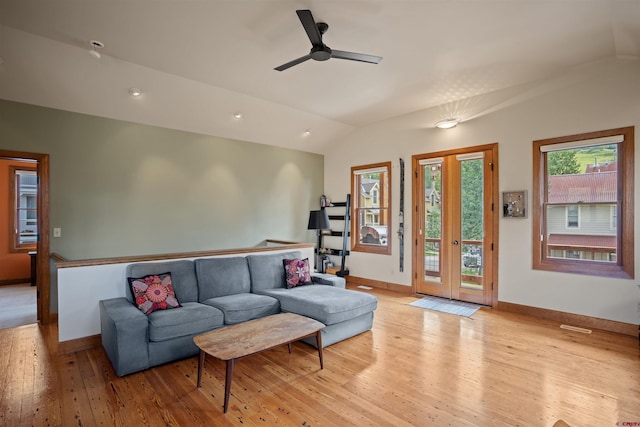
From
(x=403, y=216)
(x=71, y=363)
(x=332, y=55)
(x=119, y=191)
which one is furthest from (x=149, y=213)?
(x=403, y=216)

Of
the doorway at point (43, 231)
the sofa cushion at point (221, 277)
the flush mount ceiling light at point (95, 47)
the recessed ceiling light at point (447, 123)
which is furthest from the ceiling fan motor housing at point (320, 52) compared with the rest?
the doorway at point (43, 231)

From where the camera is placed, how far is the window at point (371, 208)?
636cm

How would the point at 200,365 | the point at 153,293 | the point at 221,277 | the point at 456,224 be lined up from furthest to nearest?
the point at 456,224
the point at 221,277
the point at 153,293
the point at 200,365

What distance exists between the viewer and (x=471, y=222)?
17.1ft

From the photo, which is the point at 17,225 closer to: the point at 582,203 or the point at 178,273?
the point at 178,273

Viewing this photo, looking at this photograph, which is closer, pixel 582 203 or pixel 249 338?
pixel 249 338

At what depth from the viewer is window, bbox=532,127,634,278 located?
3.89 m

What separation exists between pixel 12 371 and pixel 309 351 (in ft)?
8.78

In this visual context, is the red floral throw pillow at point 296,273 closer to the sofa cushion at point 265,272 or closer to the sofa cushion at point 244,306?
the sofa cushion at point 265,272

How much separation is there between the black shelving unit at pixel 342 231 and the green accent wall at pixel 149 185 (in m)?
0.93

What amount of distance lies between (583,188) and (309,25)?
399 centimetres

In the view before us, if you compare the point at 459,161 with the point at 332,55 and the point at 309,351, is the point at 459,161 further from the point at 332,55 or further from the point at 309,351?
the point at 309,351

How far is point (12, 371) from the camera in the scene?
2.91 metres

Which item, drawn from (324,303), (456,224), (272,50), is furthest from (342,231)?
(272,50)
